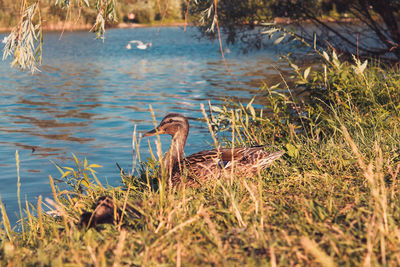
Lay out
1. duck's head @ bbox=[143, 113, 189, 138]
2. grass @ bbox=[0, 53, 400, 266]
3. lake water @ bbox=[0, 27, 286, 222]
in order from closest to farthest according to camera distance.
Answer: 1. grass @ bbox=[0, 53, 400, 266]
2. duck's head @ bbox=[143, 113, 189, 138]
3. lake water @ bbox=[0, 27, 286, 222]

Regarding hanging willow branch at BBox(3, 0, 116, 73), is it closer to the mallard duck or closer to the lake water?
the lake water

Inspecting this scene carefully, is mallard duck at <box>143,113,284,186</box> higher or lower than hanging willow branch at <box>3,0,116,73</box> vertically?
lower

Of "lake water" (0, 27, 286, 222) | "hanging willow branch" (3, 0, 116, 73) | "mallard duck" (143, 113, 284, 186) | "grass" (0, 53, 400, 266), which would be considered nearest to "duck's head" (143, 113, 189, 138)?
"mallard duck" (143, 113, 284, 186)

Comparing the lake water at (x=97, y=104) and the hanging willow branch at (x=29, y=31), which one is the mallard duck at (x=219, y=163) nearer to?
the lake water at (x=97, y=104)

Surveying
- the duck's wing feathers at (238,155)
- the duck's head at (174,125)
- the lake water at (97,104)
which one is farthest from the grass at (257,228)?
the lake water at (97,104)

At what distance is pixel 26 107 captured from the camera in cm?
1598

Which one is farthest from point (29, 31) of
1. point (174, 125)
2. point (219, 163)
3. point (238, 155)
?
point (238, 155)

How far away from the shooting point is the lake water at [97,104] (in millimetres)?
9555

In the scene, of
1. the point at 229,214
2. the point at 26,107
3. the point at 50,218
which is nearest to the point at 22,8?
the point at 50,218

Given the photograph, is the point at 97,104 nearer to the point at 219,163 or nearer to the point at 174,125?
the point at 174,125

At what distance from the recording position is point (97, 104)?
16.6 metres

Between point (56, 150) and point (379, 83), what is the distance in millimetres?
6907

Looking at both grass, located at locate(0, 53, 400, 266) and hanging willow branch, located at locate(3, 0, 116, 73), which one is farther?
hanging willow branch, located at locate(3, 0, 116, 73)

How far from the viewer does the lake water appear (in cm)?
955
